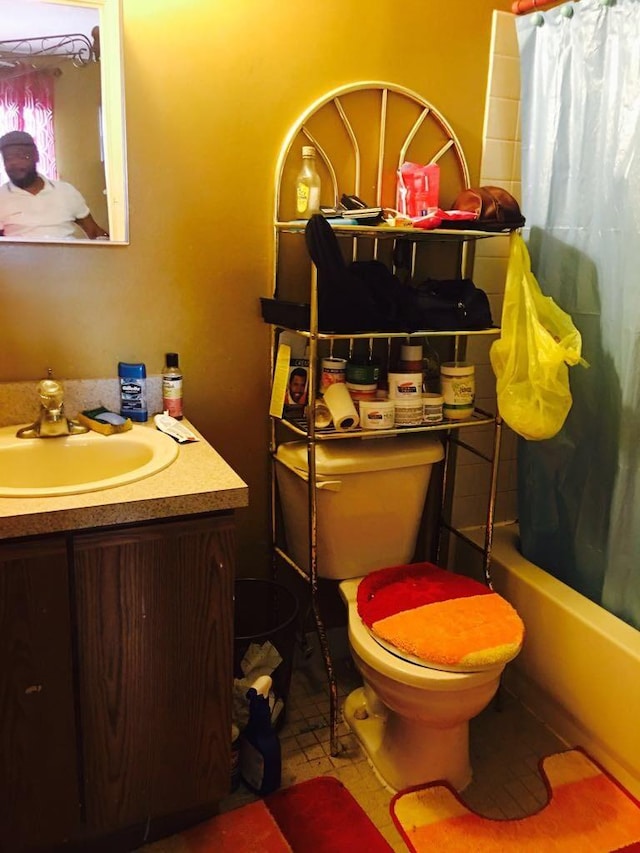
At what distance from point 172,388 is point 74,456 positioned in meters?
0.28

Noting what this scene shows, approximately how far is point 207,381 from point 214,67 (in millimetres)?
733

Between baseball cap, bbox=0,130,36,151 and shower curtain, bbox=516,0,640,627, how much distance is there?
1196 millimetres

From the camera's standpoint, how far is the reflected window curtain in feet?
4.61

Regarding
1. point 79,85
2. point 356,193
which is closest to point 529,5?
point 356,193

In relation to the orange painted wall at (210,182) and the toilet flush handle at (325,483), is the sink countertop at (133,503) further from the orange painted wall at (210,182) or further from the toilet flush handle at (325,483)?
the orange painted wall at (210,182)

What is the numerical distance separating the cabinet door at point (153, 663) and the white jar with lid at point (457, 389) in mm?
732

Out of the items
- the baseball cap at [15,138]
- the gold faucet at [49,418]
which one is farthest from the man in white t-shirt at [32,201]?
the gold faucet at [49,418]

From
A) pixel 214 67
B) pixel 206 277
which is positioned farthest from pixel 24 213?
pixel 214 67

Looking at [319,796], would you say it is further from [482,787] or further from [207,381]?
[207,381]

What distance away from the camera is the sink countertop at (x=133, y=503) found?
1.09 m

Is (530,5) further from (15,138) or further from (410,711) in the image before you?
(410,711)

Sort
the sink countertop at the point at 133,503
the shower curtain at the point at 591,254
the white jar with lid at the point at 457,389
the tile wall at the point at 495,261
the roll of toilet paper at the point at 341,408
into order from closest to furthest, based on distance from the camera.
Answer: the sink countertop at the point at 133,503 → the shower curtain at the point at 591,254 → the roll of toilet paper at the point at 341,408 → the white jar with lid at the point at 457,389 → the tile wall at the point at 495,261

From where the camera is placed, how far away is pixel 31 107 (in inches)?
56.1

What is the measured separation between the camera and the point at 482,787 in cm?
160
